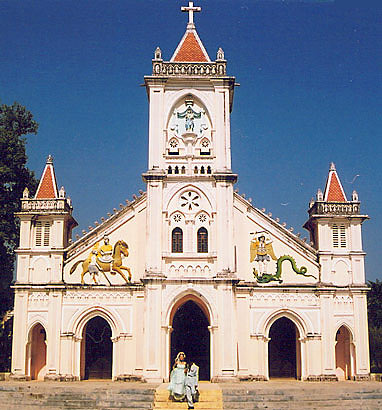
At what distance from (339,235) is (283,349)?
6.97m

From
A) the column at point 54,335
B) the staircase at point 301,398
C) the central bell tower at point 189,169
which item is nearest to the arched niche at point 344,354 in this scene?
the staircase at point 301,398

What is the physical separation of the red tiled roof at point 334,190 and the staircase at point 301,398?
11254mm

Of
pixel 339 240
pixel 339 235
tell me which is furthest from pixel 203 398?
pixel 339 235

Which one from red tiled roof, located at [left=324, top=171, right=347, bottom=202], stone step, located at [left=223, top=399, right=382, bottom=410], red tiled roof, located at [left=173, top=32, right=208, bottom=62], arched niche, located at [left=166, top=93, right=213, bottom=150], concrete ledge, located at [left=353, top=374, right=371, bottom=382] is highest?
red tiled roof, located at [left=173, top=32, right=208, bottom=62]

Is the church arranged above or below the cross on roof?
below

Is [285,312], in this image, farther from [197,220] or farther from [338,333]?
[197,220]

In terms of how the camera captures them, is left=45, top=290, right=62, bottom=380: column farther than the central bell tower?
No

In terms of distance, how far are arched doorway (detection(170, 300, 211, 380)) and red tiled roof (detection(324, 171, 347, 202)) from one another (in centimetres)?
941

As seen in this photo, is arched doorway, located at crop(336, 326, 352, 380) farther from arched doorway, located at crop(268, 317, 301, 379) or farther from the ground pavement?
the ground pavement

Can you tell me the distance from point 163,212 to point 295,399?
1190 centimetres

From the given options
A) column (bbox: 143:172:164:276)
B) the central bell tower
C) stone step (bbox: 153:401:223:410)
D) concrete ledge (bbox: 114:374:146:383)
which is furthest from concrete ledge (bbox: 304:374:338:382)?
column (bbox: 143:172:164:276)

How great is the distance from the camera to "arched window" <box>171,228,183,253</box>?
3422cm

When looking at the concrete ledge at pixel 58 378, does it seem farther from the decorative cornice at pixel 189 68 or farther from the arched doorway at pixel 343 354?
the decorative cornice at pixel 189 68

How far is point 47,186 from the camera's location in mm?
36344
